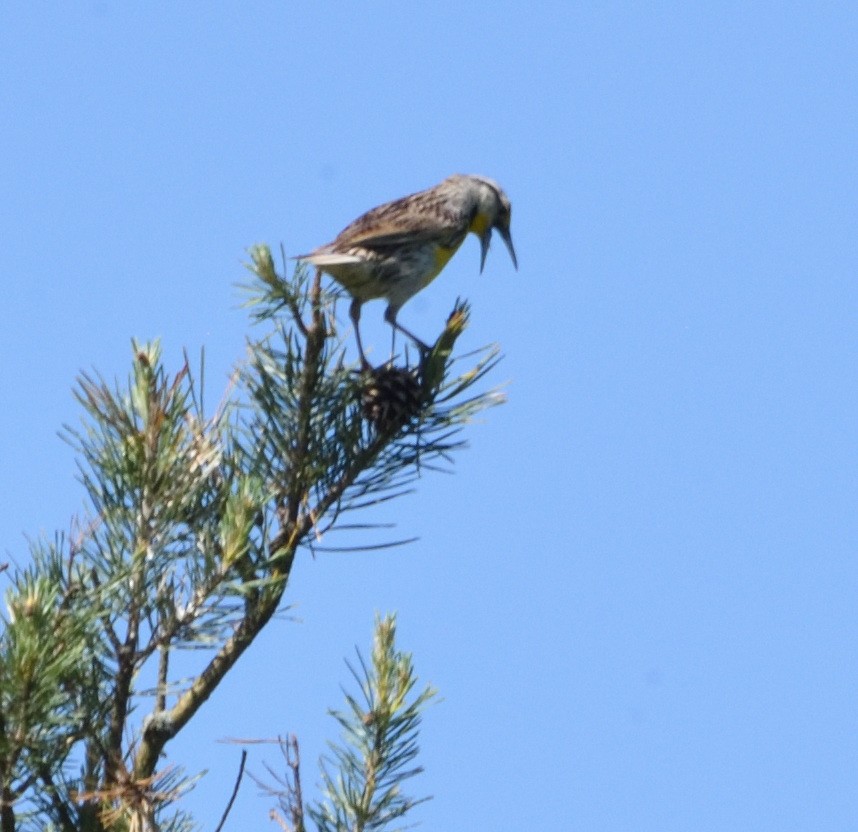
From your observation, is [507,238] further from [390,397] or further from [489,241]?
[390,397]

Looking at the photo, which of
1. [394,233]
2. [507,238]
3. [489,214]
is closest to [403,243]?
[394,233]

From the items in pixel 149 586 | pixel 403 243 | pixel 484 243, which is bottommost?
pixel 149 586

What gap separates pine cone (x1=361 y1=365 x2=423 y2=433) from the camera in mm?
3203

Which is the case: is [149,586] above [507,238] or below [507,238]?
below

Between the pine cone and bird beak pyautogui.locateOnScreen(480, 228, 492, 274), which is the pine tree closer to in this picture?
the pine cone

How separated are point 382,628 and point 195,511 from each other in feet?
1.71

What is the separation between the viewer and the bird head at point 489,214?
21.3ft

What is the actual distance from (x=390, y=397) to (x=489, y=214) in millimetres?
3545

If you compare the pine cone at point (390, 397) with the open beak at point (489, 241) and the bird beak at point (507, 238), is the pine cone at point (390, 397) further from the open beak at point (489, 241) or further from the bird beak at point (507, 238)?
the bird beak at point (507, 238)

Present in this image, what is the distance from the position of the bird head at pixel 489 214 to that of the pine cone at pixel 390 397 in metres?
3.15

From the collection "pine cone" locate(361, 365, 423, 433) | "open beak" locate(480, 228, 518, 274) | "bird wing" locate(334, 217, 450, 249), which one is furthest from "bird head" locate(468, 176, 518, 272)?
"pine cone" locate(361, 365, 423, 433)

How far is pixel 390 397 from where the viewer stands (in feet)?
10.7

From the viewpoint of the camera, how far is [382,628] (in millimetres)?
3002

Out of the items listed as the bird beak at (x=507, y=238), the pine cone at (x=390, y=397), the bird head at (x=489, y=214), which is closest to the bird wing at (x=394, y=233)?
the bird head at (x=489, y=214)
